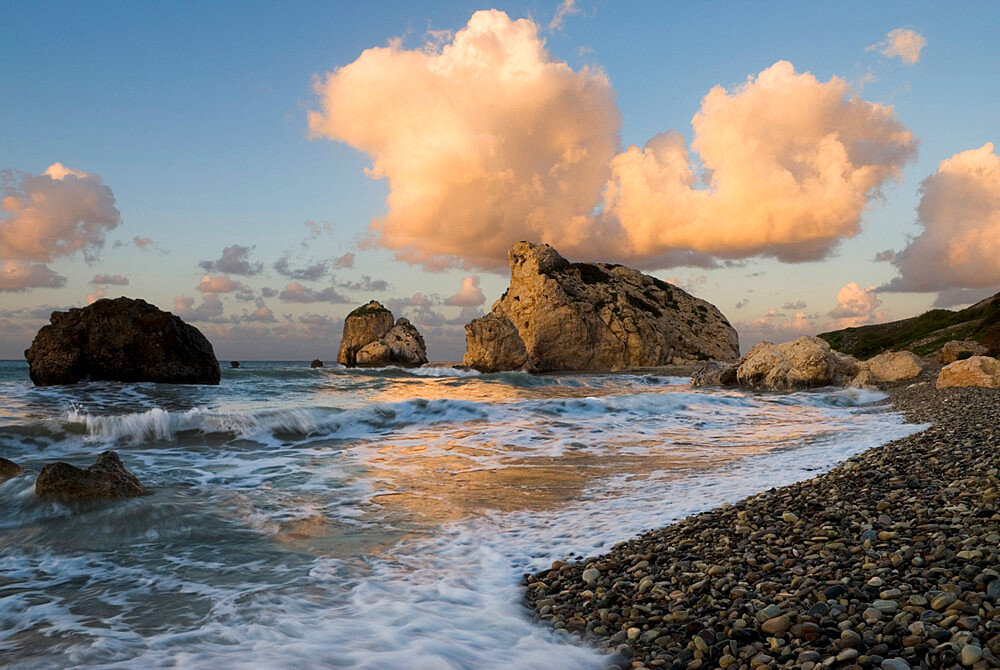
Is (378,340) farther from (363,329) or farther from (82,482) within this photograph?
(82,482)

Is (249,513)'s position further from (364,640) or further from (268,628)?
(364,640)

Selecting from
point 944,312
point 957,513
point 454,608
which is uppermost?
point 944,312

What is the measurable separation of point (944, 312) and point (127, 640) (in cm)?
8012

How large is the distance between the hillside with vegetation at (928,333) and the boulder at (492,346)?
3433 cm

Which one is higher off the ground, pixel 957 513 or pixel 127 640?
pixel 957 513

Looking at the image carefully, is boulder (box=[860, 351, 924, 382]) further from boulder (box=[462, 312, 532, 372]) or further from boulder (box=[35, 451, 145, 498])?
boulder (box=[462, 312, 532, 372])

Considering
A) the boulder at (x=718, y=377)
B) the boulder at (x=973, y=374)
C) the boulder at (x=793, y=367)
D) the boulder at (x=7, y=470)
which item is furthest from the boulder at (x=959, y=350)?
the boulder at (x=7, y=470)

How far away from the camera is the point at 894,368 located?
2752 centimetres

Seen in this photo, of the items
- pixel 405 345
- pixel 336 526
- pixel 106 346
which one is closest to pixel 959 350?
pixel 336 526

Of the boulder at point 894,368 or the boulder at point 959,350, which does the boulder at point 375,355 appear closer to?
the boulder at point 894,368

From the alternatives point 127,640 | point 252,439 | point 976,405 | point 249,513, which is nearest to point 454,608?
point 127,640

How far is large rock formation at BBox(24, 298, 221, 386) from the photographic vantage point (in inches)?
963

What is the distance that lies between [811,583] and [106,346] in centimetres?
2805

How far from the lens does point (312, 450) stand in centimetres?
1312
